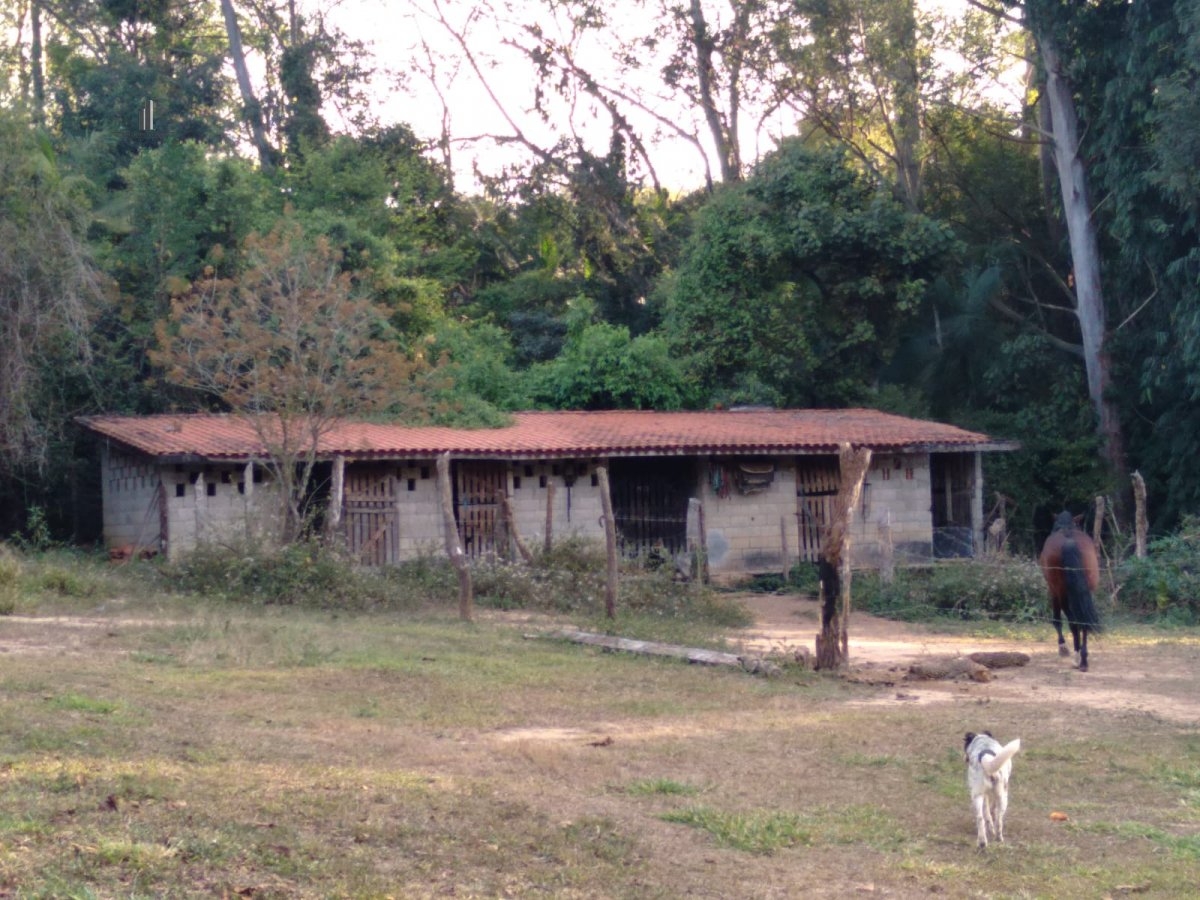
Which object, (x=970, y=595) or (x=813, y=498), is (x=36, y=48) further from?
(x=970, y=595)

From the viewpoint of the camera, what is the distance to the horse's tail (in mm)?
12766

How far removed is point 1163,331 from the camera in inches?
1030

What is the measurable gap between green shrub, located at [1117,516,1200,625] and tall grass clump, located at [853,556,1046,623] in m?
1.46

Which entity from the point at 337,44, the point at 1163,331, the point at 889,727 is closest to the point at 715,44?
the point at 337,44

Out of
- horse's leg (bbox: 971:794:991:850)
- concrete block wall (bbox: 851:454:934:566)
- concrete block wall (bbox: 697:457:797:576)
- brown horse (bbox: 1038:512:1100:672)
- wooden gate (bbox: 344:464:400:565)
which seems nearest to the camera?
horse's leg (bbox: 971:794:991:850)

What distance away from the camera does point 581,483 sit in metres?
21.0

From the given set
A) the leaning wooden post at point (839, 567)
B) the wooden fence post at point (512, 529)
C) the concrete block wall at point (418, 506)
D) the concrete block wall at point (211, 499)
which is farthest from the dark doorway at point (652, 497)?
the leaning wooden post at point (839, 567)

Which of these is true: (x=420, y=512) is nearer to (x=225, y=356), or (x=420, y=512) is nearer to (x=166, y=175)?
(x=225, y=356)

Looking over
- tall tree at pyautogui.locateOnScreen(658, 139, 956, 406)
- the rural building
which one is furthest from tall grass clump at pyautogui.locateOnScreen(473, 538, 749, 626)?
tall tree at pyautogui.locateOnScreen(658, 139, 956, 406)

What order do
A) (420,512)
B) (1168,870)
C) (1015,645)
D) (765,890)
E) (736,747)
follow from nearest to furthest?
(765,890) → (1168,870) → (736,747) → (1015,645) → (420,512)

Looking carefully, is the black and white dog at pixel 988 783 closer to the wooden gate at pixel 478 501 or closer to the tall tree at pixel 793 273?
the wooden gate at pixel 478 501

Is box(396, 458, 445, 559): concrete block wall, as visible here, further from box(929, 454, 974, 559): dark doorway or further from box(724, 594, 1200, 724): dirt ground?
box(929, 454, 974, 559): dark doorway

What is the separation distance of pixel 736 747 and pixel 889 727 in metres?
1.49

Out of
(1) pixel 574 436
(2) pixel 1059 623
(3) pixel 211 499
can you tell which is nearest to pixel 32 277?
(3) pixel 211 499
